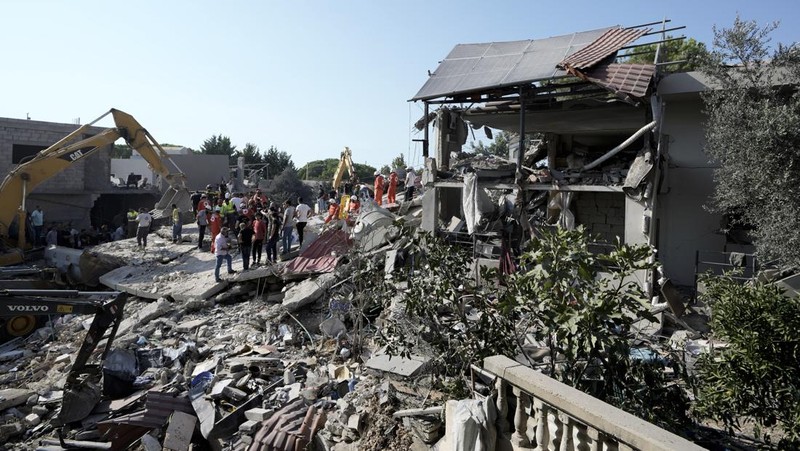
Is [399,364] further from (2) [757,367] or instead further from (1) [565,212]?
(1) [565,212]

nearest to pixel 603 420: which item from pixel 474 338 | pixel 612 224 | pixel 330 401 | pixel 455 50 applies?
pixel 474 338

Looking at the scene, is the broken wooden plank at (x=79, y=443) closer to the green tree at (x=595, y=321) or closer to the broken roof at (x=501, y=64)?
the green tree at (x=595, y=321)

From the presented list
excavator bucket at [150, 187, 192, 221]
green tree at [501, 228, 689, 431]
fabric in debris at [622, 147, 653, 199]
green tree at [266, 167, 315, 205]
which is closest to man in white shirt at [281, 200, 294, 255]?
excavator bucket at [150, 187, 192, 221]

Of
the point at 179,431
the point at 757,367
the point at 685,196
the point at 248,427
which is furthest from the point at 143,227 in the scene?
the point at 757,367

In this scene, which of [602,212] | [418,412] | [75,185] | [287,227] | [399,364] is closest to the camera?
[418,412]

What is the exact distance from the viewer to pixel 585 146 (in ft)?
48.8

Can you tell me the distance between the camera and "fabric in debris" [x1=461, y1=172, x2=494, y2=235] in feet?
41.9

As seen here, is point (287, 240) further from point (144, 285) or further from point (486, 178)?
point (486, 178)

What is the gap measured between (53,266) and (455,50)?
1336 cm

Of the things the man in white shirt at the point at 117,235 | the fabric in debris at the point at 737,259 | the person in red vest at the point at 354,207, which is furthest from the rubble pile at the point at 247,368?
the man in white shirt at the point at 117,235

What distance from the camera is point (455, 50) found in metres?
15.0

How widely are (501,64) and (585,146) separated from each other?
11.5 feet

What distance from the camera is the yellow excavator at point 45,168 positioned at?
1598 centimetres

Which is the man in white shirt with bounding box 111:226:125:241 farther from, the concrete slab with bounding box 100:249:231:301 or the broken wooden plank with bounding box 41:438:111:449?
the broken wooden plank with bounding box 41:438:111:449
